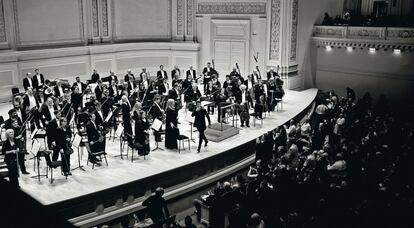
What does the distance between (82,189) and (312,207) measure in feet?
16.3

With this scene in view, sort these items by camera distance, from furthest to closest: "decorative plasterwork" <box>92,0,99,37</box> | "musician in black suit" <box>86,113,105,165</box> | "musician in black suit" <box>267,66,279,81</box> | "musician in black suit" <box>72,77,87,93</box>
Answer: "decorative plasterwork" <box>92,0,99,37</box> < "musician in black suit" <box>267,66,279,81</box> < "musician in black suit" <box>72,77,87,93</box> < "musician in black suit" <box>86,113,105,165</box>

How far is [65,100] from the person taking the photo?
1319cm

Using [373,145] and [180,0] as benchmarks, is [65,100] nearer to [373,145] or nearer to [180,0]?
[373,145]

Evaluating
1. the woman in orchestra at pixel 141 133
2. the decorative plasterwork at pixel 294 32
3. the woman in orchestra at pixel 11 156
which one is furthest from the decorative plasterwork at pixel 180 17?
the woman in orchestra at pixel 11 156

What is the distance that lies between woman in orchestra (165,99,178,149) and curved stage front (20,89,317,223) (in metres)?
0.24

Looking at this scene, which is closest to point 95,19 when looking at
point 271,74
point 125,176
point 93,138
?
point 271,74

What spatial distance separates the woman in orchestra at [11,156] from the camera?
9.70m

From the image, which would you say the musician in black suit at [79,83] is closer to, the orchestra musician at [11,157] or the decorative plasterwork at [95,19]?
the orchestra musician at [11,157]

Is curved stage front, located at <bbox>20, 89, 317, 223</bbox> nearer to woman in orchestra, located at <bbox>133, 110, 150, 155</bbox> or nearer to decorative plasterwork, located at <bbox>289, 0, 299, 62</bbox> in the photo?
woman in orchestra, located at <bbox>133, 110, 150, 155</bbox>

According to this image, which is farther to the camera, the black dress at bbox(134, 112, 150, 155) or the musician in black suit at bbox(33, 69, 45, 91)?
the musician in black suit at bbox(33, 69, 45, 91)

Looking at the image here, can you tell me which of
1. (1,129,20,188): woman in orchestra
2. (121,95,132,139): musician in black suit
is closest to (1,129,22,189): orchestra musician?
(1,129,20,188): woman in orchestra

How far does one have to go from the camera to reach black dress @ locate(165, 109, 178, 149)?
12141mm

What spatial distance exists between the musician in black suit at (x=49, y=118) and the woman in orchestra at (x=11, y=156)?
0.83 metres

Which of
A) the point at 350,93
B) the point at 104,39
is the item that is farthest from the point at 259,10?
the point at 104,39
